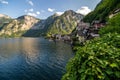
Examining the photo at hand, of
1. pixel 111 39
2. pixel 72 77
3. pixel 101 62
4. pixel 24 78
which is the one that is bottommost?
pixel 24 78

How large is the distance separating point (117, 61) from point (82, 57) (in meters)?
2.96

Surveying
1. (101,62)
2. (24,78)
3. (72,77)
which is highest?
(101,62)

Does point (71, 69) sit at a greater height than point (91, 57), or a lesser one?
lesser

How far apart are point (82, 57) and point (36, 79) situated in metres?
63.6

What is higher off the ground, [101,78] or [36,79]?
[101,78]

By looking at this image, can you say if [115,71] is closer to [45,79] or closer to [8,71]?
[45,79]

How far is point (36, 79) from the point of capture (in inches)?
3019

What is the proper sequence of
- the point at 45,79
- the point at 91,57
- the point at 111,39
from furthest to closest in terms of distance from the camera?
the point at 45,79
the point at 111,39
the point at 91,57

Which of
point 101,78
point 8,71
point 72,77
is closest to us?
point 101,78

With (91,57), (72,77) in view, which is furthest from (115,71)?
(72,77)

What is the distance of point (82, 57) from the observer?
52.6 feet

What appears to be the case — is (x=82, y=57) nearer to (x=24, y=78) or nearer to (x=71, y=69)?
(x=71, y=69)

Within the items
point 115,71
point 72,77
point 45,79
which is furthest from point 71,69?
point 45,79

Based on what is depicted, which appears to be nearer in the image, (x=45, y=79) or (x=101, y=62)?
(x=101, y=62)
